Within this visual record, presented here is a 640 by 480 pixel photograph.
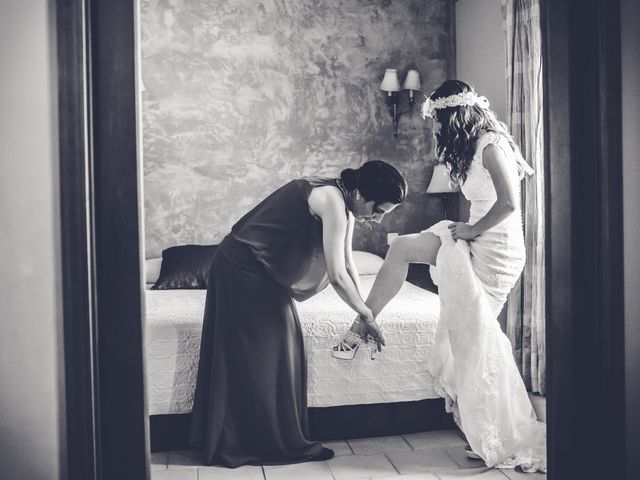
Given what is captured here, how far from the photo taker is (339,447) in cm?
287

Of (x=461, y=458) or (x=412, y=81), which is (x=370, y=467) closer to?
(x=461, y=458)

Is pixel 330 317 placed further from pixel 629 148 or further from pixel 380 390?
pixel 629 148

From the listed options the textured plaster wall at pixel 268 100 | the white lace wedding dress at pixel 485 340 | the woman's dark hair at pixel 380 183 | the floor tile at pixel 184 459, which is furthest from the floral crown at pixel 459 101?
the textured plaster wall at pixel 268 100

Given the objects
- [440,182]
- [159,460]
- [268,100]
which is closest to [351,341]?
[159,460]

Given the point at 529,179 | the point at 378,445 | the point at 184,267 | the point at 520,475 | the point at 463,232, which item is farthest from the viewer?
the point at 184,267

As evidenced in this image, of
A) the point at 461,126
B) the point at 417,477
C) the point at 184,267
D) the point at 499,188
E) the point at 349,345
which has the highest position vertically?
the point at 461,126

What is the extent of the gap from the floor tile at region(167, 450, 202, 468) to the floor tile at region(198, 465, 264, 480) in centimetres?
7

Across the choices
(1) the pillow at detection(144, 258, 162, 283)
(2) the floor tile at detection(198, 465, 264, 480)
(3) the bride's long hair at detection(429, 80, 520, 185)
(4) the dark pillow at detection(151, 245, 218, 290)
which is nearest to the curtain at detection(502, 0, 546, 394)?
(3) the bride's long hair at detection(429, 80, 520, 185)

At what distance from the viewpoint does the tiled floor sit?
2545mm

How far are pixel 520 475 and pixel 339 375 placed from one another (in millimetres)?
855

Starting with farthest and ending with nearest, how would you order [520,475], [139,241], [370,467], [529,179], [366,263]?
[366,263]
[529,179]
[370,467]
[520,475]
[139,241]

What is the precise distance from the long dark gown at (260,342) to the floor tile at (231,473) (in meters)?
0.03

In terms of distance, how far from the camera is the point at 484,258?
274cm

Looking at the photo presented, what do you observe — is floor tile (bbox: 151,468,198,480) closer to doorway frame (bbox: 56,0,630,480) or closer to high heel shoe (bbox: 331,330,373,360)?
high heel shoe (bbox: 331,330,373,360)
